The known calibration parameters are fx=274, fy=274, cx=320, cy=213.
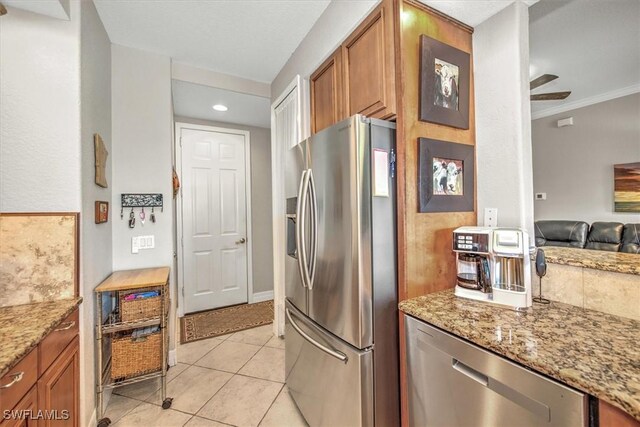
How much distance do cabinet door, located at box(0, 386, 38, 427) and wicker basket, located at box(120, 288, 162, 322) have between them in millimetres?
813

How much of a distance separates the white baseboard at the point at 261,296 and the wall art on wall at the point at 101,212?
2.35 m

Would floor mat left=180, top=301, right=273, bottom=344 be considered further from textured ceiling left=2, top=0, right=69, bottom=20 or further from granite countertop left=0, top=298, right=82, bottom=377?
Answer: textured ceiling left=2, top=0, right=69, bottom=20

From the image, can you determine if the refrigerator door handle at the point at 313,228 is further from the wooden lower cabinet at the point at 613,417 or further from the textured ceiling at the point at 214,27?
the textured ceiling at the point at 214,27

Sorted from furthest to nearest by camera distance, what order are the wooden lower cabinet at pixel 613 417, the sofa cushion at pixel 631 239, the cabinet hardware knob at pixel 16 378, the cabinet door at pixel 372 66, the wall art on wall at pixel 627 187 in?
the wall art on wall at pixel 627 187
the sofa cushion at pixel 631 239
the cabinet door at pixel 372 66
the cabinet hardware knob at pixel 16 378
the wooden lower cabinet at pixel 613 417

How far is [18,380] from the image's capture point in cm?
95

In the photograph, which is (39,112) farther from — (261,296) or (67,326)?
(261,296)

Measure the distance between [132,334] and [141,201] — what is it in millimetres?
1050

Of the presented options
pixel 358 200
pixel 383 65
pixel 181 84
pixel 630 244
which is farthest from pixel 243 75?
pixel 630 244

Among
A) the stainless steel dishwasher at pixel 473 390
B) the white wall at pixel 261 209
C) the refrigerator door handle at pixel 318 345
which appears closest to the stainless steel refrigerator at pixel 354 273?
the refrigerator door handle at pixel 318 345

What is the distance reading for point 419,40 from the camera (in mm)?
1404

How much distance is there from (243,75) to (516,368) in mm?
3163

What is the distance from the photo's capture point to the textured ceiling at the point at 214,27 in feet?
6.28

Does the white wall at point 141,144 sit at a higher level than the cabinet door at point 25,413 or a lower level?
higher

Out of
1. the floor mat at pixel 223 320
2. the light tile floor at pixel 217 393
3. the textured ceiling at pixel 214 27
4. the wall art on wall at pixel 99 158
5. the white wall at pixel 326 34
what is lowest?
the light tile floor at pixel 217 393
